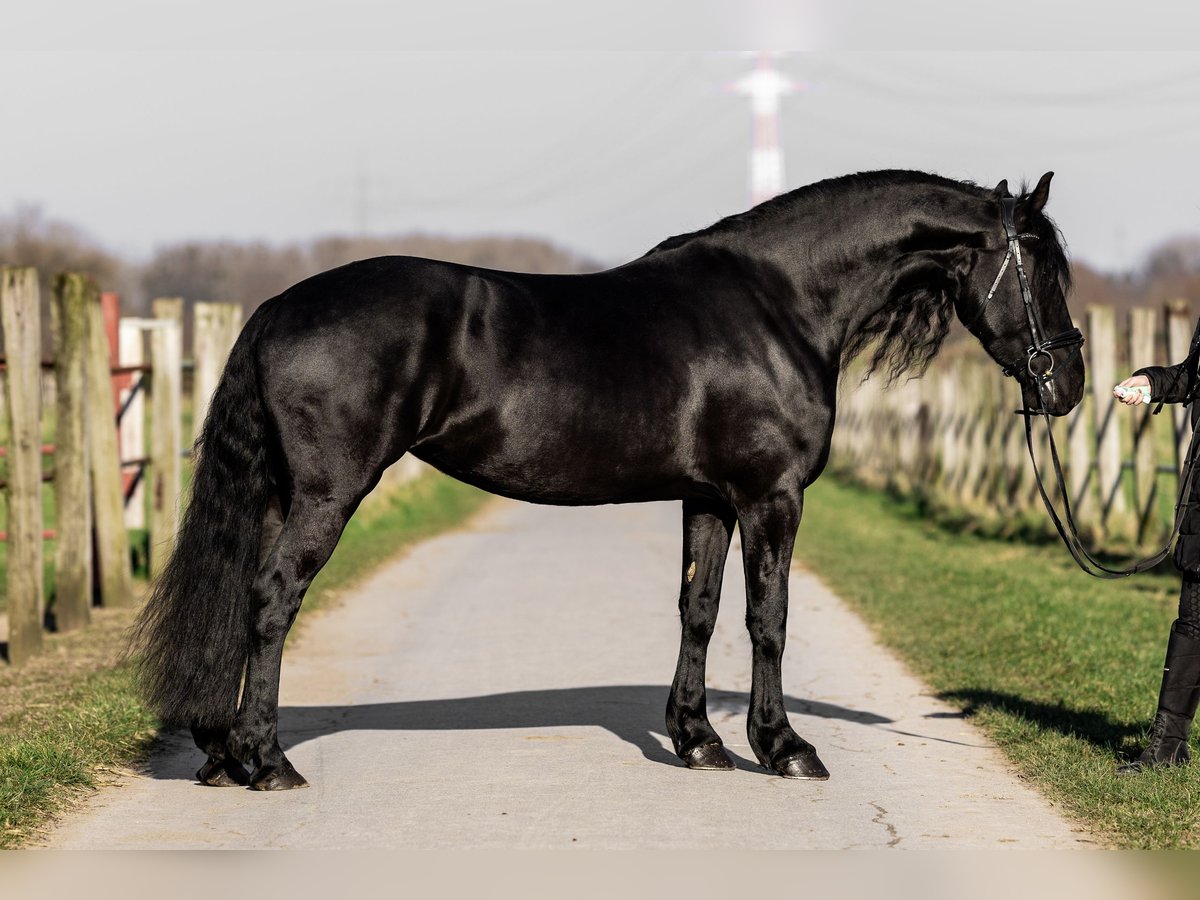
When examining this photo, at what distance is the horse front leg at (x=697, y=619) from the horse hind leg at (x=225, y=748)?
5.76 ft

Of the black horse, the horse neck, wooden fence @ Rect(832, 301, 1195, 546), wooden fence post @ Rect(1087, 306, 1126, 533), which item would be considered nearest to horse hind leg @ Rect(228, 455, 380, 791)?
the black horse

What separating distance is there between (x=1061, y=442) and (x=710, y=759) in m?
12.4

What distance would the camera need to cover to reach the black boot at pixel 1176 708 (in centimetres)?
596

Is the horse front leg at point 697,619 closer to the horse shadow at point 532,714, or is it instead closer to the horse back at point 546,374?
the horse shadow at point 532,714

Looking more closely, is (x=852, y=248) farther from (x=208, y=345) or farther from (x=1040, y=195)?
(x=208, y=345)

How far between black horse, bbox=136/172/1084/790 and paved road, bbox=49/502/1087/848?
1.14 ft

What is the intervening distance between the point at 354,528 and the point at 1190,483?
12.2m

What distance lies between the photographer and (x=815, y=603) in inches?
453

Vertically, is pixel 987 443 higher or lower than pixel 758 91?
lower

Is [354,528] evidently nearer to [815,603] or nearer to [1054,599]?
[815,603]

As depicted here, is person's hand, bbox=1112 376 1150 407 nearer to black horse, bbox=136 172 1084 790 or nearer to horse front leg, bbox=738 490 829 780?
black horse, bbox=136 172 1084 790

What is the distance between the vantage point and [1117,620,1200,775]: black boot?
19.5 ft

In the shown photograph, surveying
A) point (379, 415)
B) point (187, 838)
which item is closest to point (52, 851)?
point (187, 838)

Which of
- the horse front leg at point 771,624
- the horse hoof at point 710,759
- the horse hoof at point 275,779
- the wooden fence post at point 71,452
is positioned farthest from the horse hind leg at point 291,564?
the wooden fence post at point 71,452
